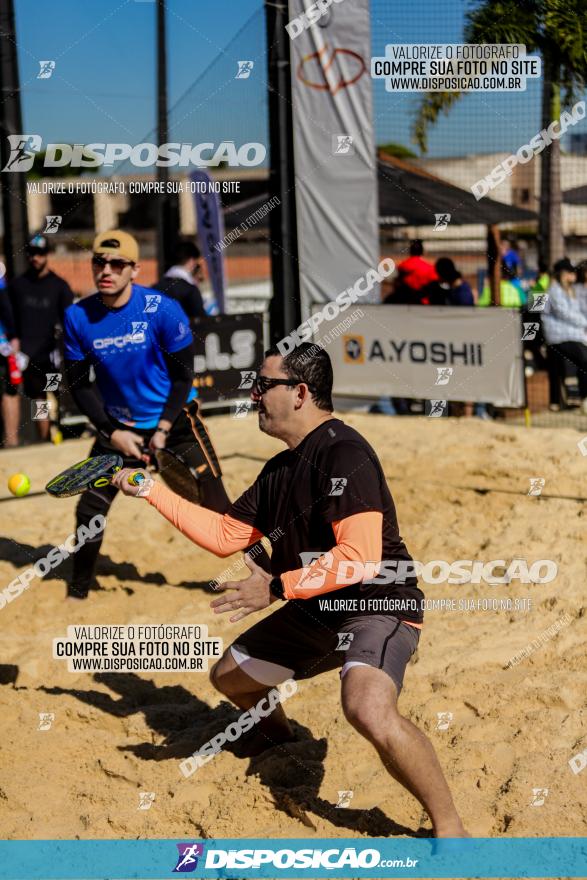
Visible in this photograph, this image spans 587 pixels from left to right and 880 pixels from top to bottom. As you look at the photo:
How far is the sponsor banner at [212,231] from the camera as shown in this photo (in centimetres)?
1334

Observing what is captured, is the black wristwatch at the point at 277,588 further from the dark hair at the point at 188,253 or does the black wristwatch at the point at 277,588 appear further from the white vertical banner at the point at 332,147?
the dark hair at the point at 188,253

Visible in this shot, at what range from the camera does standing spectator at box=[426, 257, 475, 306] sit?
10.8m

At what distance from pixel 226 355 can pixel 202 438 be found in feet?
17.0

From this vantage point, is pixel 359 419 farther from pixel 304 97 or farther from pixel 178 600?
pixel 178 600

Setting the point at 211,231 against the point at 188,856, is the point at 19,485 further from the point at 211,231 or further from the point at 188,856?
the point at 211,231

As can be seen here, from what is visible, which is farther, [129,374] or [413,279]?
[413,279]

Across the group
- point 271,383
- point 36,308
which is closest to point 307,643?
point 271,383

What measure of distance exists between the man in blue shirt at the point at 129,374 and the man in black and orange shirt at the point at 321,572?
1942 mm

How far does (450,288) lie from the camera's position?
10969 mm

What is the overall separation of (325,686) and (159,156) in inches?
237

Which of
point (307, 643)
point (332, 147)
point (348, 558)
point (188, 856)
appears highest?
point (332, 147)

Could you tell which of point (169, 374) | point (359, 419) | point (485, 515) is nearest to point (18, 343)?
point (359, 419)

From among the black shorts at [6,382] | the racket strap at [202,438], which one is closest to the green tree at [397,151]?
the black shorts at [6,382]

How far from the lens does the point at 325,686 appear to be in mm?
5188
